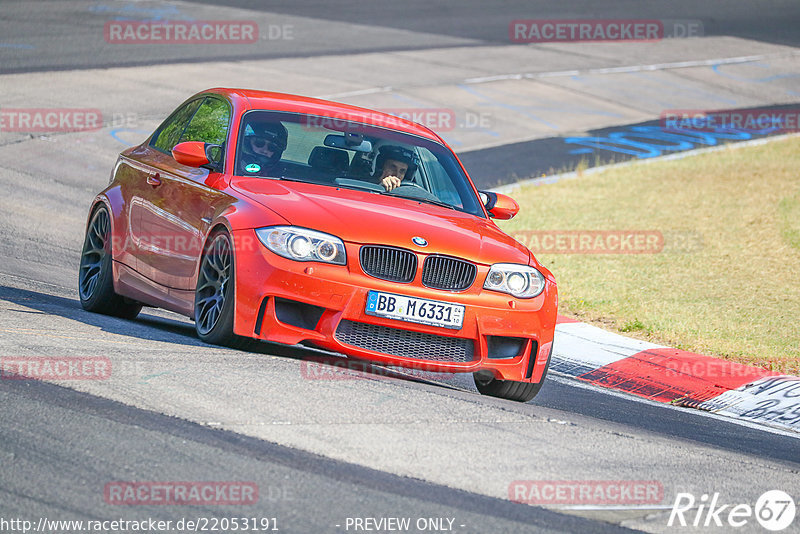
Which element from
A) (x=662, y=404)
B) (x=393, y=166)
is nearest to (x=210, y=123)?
(x=393, y=166)

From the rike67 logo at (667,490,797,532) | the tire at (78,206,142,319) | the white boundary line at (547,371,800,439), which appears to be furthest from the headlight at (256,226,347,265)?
the white boundary line at (547,371,800,439)

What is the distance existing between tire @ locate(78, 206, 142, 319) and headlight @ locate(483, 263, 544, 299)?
119 inches

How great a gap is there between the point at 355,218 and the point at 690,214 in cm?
1003

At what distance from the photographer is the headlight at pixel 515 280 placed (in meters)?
7.20

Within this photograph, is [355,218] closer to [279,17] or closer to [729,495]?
[729,495]

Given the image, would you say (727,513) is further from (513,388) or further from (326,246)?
(326,246)

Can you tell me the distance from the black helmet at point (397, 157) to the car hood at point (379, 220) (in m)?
0.44

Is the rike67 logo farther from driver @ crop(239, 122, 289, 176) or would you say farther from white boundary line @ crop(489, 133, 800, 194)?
white boundary line @ crop(489, 133, 800, 194)

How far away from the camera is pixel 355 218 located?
23.3 feet

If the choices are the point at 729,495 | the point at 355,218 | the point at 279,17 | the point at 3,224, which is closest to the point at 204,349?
the point at 355,218

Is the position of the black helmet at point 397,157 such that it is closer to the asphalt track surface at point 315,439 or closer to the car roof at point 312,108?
the car roof at point 312,108

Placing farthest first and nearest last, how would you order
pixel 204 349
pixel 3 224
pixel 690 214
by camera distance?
pixel 690 214, pixel 3 224, pixel 204 349

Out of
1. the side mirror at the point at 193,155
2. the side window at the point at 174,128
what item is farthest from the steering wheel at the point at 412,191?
the side window at the point at 174,128

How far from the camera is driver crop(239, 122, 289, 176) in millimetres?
7863
